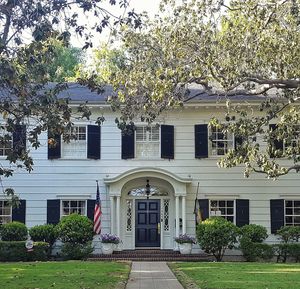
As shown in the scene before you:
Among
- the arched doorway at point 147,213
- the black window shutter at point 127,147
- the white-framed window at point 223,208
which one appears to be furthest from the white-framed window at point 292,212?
the black window shutter at point 127,147

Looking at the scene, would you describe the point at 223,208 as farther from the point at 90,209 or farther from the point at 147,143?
the point at 90,209

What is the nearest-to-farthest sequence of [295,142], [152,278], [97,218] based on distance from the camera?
[152,278] < [295,142] < [97,218]

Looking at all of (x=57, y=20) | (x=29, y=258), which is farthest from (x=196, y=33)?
(x=29, y=258)

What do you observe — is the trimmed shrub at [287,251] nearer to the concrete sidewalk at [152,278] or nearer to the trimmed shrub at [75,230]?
the concrete sidewalk at [152,278]

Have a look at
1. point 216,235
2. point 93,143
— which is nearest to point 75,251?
point 93,143

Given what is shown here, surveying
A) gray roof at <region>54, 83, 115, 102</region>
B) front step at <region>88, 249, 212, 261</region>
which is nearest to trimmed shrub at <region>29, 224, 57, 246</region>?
front step at <region>88, 249, 212, 261</region>

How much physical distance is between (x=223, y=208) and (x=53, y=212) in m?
7.00

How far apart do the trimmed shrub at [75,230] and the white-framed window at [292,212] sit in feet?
26.4

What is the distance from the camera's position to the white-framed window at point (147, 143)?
25.1 meters

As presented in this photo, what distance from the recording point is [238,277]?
15.4 metres

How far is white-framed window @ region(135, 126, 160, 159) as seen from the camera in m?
25.1

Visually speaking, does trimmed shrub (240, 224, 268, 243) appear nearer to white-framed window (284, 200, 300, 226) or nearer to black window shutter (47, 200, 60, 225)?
white-framed window (284, 200, 300, 226)

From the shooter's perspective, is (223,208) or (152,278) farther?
(223,208)

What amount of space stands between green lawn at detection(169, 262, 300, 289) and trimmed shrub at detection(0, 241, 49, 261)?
6337mm
